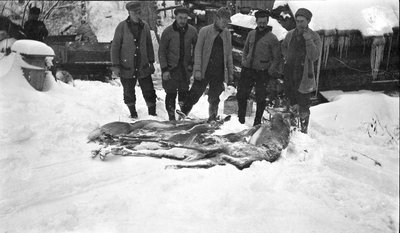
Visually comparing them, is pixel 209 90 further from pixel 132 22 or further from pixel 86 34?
pixel 86 34

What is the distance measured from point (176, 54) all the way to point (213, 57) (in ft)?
1.78

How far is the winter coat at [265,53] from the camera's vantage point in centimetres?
518

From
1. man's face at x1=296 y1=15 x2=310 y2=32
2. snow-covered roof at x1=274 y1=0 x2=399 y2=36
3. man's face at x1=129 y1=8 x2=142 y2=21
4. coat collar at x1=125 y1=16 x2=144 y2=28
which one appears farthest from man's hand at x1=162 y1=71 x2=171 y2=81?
snow-covered roof at x1=274 y1=0 x2=399 y2=36

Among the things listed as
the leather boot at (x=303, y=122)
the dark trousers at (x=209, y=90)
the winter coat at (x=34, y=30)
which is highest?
the winter coat at (x=34, y=30)

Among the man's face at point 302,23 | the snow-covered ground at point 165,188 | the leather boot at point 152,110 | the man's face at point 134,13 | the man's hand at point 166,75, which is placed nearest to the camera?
the snow-covered ground at point 165,188

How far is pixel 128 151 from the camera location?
11.7ft

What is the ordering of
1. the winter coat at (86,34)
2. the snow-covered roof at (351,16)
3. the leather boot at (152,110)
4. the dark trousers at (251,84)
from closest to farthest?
the dark trousers at (251,84), the leather boot at (152,110), the snow-covered roof at (351,16), the winter coat at (86,34)

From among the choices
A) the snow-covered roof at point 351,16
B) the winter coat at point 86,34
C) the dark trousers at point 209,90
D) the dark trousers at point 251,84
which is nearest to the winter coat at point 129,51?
the dark trousers at point 209,90

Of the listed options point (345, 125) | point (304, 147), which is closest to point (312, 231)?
point (304, 147)

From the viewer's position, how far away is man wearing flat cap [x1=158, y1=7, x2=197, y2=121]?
202 inches

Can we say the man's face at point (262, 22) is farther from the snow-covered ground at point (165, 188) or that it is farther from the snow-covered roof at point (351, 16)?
the snow-covered roof at point (351, 16)

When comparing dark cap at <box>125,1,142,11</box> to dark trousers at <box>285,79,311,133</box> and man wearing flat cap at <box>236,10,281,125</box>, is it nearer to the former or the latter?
man wearing flat cap at <box>236,10,281,125</box>

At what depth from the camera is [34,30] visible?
6.59m

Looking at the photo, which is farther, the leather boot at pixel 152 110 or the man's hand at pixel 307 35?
the leather boot at pixel 152 110
